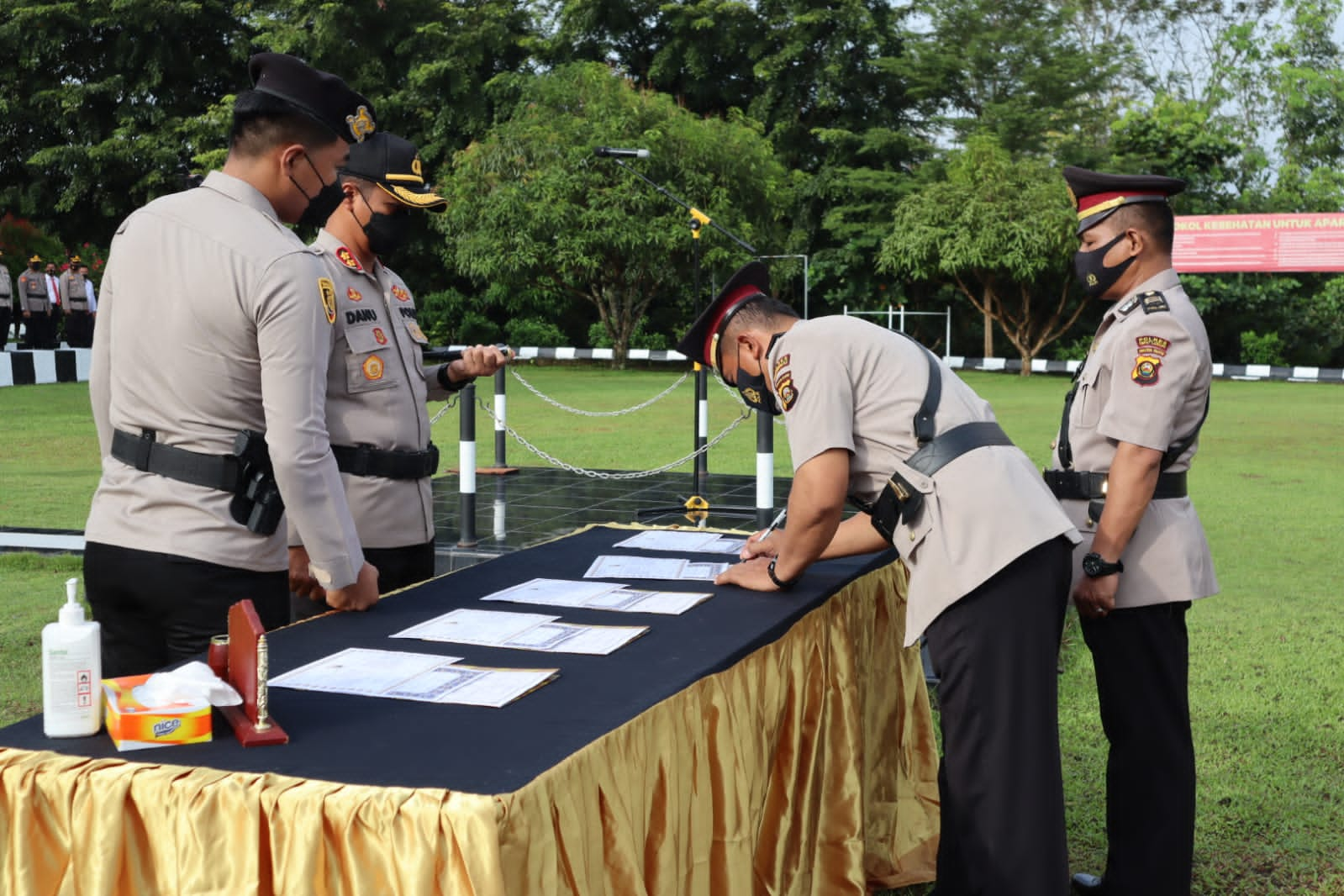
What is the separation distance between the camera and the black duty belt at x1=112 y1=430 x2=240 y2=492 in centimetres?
259

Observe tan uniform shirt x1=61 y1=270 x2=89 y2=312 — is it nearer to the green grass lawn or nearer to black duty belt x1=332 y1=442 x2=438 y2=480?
the green grass lawn

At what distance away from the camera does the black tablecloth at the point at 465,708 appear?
189 cm

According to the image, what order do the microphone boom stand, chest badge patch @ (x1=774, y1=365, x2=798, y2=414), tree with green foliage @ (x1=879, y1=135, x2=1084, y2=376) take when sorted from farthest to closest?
tree with green foliage @ (x1=879, y1=135, x2=1084, y2=376) → the microphone boom stand → chest badge patch @ (x1=774, y1=365, x2=798, y2=414)

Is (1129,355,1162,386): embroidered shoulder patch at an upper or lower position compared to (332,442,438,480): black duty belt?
upper

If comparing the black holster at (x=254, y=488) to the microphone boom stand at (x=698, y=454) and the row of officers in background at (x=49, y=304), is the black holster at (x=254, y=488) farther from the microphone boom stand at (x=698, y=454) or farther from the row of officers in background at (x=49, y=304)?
the row of officers in background at (x=49, y=304)

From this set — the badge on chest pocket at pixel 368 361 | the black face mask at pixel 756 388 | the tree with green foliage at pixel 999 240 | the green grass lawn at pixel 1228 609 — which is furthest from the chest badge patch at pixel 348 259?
the tree with green foliage at pixel 999 240

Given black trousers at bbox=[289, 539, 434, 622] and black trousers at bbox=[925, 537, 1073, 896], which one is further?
black trousers at bbox=[289, 539, 434, 622]

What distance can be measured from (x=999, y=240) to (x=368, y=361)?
25361 millimetres

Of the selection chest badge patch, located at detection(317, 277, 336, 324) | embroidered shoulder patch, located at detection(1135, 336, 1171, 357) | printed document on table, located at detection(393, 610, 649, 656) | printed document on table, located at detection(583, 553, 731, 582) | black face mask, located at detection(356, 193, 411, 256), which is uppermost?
black face mask, located at detection(356, 193, 411, 256)

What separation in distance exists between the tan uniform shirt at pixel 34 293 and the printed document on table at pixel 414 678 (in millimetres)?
21067

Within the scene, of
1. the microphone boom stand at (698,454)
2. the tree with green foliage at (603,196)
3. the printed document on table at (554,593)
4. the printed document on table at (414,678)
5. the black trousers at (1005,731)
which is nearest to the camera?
the printed document on table at (414,678)

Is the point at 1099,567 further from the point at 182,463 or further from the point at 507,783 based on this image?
the point at 182,463

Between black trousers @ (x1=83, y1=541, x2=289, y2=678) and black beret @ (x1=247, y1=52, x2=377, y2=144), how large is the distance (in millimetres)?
965

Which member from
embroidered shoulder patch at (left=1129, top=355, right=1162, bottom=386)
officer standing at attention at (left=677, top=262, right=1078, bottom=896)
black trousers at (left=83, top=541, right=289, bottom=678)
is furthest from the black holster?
embroidered shoulder patch at (left=1129, top=355, right=1162, bottom=386)
